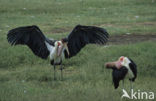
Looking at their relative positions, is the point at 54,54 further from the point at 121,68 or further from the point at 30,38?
the point at 121,68

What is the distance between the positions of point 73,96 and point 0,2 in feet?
39.0

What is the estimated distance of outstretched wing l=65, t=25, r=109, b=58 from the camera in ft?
24.4

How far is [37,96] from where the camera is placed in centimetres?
624

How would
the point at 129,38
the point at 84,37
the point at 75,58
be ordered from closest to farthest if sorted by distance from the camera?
the point at 84,37, the point at 75,58, the point at 129,38

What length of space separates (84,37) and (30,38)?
3.38 ft

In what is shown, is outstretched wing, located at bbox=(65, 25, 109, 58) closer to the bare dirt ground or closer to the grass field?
the grass field

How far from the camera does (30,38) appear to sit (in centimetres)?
762

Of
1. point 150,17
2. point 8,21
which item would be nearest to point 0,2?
point 8,21

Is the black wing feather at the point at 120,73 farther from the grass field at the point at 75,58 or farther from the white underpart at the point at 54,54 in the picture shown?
the white underpart at the point at 54,54

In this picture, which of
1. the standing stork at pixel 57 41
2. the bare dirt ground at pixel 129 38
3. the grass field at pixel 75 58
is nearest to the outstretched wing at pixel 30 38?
the standing stork at pixel 57 41

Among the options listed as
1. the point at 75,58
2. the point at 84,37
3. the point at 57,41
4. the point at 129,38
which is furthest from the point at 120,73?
the point at 129,38

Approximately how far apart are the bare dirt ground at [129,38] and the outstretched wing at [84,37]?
256cm

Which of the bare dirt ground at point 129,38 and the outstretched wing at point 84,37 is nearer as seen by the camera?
the outstretched wing at point 84,37

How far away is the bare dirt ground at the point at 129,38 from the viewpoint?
1031 cm
